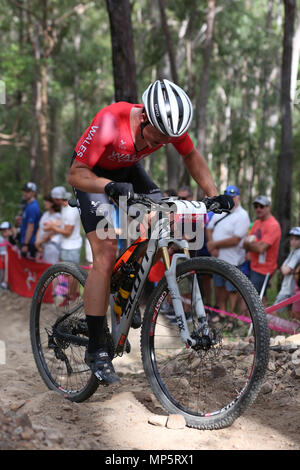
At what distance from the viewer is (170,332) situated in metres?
3.79

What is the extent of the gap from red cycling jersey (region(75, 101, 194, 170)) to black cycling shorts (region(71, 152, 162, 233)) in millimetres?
144

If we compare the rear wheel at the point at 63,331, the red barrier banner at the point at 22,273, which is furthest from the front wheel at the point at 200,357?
the red barrier banner at the point at 22,273

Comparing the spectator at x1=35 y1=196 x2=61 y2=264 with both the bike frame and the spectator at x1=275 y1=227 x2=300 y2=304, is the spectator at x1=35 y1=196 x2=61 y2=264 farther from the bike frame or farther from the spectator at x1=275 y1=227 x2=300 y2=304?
the bike frame

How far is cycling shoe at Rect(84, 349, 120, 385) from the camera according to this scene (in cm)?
379

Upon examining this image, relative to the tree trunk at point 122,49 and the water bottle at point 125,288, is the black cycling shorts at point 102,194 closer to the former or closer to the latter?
the water bottle at point 125,288

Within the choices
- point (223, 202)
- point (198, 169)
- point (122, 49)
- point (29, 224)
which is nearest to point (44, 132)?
point (29, 224)

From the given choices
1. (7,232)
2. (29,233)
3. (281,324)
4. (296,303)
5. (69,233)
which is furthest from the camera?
(7,232)

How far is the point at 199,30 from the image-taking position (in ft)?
85.4

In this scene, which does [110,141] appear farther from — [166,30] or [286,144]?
[166,30]

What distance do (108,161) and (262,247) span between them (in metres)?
4.07

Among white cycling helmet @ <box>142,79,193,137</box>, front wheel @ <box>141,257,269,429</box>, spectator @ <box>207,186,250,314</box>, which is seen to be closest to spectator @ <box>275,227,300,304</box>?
spectator @ <box>207,186,250,314</box>
